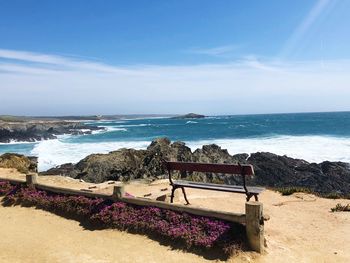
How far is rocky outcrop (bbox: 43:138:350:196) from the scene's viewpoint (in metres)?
22.7

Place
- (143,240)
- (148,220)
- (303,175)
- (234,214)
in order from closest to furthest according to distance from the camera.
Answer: (234,214) → (143,240) → (148,220) → (303,175)

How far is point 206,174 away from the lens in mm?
22797

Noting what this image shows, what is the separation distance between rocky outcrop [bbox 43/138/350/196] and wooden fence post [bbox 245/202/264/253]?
12.8 m

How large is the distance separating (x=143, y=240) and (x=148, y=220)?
2.03 feet

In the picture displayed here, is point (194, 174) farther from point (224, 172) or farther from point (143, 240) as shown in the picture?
point (143, 240)

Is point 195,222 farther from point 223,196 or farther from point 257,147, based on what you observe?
point 257,147

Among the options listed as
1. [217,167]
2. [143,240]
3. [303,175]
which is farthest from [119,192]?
[303,175]

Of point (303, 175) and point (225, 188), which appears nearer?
point (225, 188)

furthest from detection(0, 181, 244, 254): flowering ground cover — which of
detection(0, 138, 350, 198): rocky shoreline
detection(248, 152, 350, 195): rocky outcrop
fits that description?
detection(248, 152, 350, 195): rocky outcrop

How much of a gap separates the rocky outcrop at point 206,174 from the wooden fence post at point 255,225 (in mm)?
12780

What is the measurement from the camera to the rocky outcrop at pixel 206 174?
894 inches

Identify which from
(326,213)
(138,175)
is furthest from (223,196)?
(138,175)

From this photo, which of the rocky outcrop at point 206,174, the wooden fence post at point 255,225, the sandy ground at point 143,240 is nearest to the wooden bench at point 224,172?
the sandy ground at point 143,240

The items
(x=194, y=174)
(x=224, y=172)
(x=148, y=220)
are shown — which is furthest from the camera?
(x=194, y=174)
